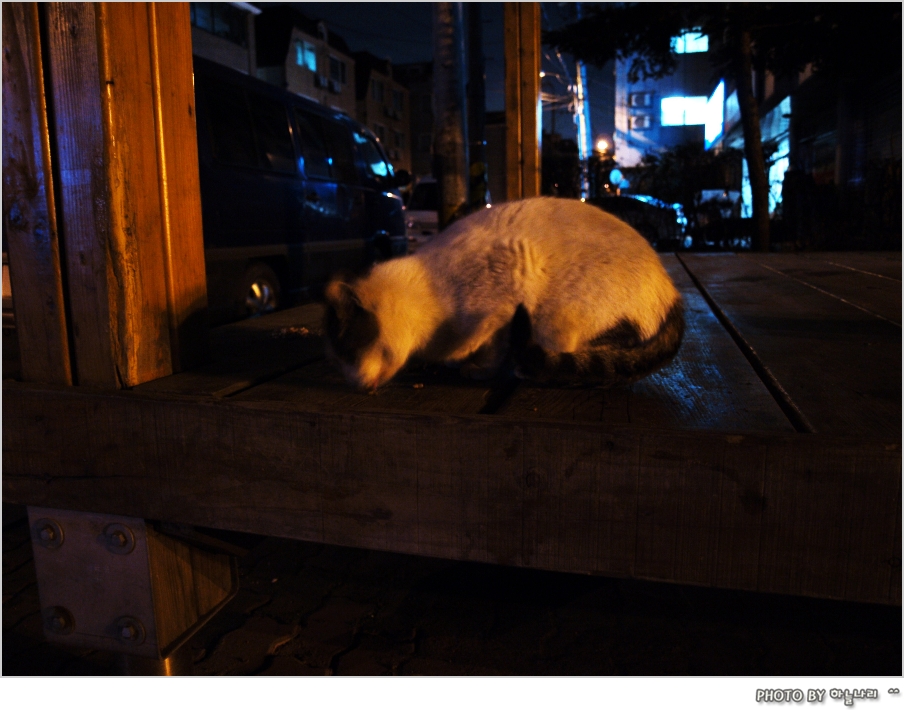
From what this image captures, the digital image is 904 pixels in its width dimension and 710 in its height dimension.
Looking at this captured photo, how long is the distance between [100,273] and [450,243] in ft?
3.31

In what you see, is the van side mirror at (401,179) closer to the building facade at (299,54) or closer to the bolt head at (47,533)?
the bolt head at (47,533)

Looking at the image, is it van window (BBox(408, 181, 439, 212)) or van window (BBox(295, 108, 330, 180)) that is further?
van window (BBox(408, 181, 439, 212))

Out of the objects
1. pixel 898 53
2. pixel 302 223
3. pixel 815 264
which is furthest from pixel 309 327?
pixel 898 53

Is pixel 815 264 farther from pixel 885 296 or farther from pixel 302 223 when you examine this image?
pixel 302 223

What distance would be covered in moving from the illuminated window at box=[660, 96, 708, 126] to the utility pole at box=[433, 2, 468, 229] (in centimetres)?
3610

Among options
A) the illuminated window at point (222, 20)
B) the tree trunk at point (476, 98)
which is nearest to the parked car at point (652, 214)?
the tree trunk at point (476, 98)

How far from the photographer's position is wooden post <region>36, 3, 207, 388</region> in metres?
1.68

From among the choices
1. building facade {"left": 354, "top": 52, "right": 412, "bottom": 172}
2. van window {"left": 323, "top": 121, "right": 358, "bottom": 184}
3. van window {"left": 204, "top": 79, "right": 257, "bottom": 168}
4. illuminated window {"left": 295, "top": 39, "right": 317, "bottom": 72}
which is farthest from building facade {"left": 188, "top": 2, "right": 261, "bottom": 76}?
van window {"left": 204, "top": 79, "right": 257, "bottom": 168}

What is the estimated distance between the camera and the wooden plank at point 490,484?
4.24 ft

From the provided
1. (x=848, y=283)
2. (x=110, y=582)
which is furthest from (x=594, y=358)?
(x=848, y=283)

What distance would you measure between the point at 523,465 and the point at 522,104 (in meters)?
4.25

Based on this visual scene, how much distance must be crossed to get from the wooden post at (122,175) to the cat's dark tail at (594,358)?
42.5 inches

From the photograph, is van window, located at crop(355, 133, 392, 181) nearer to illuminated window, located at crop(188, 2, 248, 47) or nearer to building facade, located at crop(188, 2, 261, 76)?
building facade, located at crop(188, 2, 261, 76)

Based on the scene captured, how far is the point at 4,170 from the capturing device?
5.76 ft
